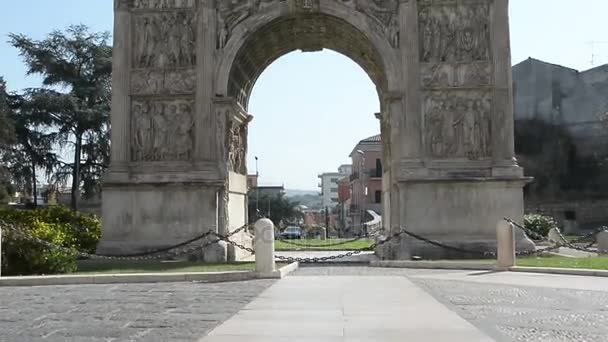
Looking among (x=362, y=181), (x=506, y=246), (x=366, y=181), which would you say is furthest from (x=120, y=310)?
(x=362, y=181)

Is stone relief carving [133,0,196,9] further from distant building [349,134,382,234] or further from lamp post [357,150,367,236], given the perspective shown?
lamp post [357,150,367,236]

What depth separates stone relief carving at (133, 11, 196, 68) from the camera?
68.2 feet

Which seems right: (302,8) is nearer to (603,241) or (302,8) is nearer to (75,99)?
(603,241)

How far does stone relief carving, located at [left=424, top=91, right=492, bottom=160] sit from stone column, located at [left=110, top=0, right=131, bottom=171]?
855 centimetres

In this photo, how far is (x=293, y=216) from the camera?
9575 cm

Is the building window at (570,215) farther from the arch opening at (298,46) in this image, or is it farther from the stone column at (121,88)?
the stone column at (121,88)

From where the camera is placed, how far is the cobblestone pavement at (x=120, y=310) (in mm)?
7571

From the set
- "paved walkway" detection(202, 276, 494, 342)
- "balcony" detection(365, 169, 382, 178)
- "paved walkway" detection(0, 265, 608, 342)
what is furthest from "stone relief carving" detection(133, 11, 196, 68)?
"balcony" detection(365, 169, 382, 178)

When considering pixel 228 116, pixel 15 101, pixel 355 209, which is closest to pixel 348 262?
pixel 228 116

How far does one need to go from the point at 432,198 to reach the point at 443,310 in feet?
36.1

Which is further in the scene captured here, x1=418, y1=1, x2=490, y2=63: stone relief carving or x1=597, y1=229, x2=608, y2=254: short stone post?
x1=597, y1=229, x2=608, y2=254: short stone post

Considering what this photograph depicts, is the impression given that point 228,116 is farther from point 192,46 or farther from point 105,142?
point 105,142

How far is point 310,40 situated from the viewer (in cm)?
2364

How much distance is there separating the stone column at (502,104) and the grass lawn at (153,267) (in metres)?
7.13
